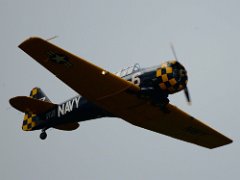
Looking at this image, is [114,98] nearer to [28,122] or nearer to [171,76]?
[171,76]

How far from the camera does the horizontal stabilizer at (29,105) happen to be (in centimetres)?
1852

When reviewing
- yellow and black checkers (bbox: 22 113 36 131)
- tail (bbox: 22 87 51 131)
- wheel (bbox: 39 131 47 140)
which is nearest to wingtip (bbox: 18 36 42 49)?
tail (bbox: 22 87 51 131)

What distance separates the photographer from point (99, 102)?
16922 mm

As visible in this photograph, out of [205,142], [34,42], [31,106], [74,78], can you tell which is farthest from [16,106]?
[205,142]

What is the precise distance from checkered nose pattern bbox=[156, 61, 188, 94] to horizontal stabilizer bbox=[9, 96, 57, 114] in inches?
207

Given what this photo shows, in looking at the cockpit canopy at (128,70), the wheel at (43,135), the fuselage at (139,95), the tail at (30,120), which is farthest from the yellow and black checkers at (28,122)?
the cockpit canopy at (128,70)

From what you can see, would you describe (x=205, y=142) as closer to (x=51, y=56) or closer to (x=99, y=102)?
(x=99, y=102)

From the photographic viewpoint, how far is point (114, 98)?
16547 mm

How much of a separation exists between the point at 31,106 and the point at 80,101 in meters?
2.29

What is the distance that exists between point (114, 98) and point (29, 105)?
4134 mm

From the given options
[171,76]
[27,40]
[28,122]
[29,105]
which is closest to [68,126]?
[28,122]

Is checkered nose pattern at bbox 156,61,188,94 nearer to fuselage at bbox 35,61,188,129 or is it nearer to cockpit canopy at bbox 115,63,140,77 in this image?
fuselage at bbox 35,61,188,129

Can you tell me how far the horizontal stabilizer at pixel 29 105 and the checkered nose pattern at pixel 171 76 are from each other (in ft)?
17.3

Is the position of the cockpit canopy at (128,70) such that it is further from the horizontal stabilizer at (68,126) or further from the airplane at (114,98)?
the horizontal stabilizer at (68,126)
